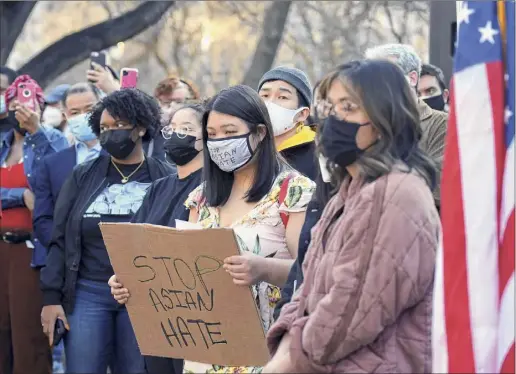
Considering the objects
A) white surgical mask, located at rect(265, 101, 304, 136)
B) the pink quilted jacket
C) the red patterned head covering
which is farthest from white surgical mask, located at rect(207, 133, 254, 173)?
the red patterned head covering

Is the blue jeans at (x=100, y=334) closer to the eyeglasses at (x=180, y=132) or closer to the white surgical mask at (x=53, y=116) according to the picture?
the eyeglasses at (x=180, y=132)

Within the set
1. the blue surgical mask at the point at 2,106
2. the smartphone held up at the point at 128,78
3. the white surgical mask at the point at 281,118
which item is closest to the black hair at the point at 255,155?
the white surgical mask at the point at 281,118

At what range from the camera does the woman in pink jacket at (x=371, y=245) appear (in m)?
3.50

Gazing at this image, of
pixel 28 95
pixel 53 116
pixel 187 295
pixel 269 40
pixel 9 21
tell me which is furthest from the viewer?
pixel 269 40

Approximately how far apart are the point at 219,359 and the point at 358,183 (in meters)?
1.55

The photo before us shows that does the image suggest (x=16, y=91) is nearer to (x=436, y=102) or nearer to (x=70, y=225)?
(x=70, y=225)

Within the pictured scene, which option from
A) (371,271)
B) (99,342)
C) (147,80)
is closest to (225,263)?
(371,271)

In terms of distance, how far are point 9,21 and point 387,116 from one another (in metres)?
9.26

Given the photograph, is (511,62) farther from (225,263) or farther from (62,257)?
(62,257)

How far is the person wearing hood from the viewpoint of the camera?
5.89m

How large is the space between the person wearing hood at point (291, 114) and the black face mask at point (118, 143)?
4.00 feet

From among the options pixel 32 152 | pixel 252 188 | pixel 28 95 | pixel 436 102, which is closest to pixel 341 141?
pixel 252 188

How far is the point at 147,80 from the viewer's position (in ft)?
101

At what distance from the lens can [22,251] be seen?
26.9 feet
